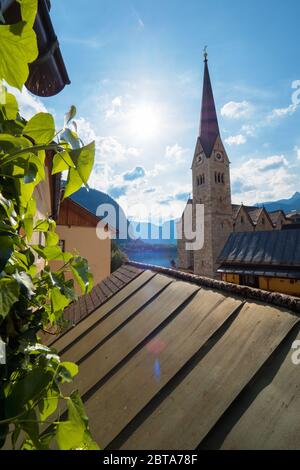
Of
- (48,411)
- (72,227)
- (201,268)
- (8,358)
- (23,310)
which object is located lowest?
(201,268)

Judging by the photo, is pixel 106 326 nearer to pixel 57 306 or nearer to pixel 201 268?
pixel 57 306

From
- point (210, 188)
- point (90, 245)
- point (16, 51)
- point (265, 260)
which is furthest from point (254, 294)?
point (210, 188)

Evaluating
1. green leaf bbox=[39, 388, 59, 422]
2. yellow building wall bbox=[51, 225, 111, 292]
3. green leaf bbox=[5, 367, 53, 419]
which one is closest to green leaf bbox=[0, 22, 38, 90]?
green leaf bbox=[5, 367, 53, 419]

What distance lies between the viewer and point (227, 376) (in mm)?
1461

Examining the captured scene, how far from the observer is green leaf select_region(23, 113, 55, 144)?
1.92 ft

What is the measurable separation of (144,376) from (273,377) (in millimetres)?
844

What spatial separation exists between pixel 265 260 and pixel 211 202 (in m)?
19.4

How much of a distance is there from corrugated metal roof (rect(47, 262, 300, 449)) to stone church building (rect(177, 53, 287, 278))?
2975cm

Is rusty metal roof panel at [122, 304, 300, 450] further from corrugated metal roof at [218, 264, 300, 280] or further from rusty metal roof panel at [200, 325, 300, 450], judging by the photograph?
corrugated metal roof at [218, 264, 300, 280]

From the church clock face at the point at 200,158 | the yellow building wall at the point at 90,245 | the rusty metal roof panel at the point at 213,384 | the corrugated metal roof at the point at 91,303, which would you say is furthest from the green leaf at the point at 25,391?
the church clock face at the point at 200,158

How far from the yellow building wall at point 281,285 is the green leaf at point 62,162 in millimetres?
15404

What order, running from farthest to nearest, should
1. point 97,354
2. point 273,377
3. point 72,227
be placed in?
point 72,227 < point 97,354 < point 273,377

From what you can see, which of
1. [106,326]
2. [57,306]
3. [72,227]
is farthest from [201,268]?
[57,306]
